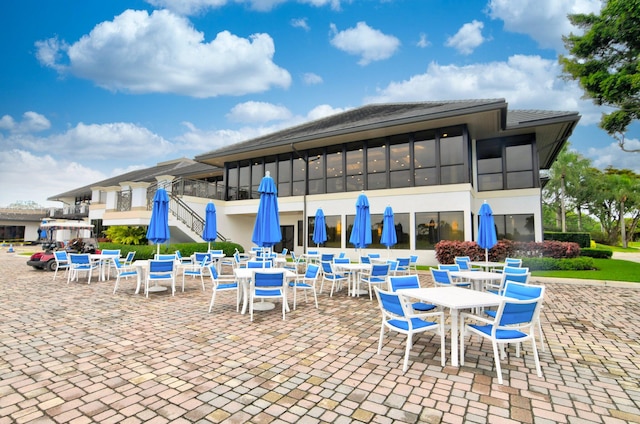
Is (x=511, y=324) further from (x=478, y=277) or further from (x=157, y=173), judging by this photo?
(x=157, y=173)

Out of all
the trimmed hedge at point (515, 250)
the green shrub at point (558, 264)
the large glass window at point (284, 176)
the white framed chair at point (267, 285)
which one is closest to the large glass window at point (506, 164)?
the trimmed hedge at point (515, 250)

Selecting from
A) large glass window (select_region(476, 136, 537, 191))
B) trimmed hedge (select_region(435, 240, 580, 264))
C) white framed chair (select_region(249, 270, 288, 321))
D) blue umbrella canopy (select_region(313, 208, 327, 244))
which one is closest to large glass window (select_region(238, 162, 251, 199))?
blue umbrella canopy (select_region(313, 208, 327, 244))

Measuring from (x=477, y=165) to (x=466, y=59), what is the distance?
972 centimetres

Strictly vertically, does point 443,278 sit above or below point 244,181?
below

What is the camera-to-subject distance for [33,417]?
253cm

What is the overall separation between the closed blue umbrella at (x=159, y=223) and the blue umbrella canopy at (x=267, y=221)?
3.32 metres

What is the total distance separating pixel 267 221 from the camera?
7.82 metres

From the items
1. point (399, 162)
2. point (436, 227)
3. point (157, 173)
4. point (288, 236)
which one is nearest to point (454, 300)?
point (436, 227)

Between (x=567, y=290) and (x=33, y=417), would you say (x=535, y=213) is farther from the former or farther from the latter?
(x=33, y=417)

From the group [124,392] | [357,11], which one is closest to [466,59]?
[357,11]

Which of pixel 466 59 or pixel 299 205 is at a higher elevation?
pixel 466 59

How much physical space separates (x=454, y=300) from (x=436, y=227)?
11.8m

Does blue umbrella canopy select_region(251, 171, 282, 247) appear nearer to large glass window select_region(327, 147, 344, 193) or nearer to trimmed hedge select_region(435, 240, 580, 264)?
trimmed hedge select_region(435, 240, 580, 264)

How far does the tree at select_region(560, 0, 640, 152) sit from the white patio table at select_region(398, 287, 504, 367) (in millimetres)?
11438
